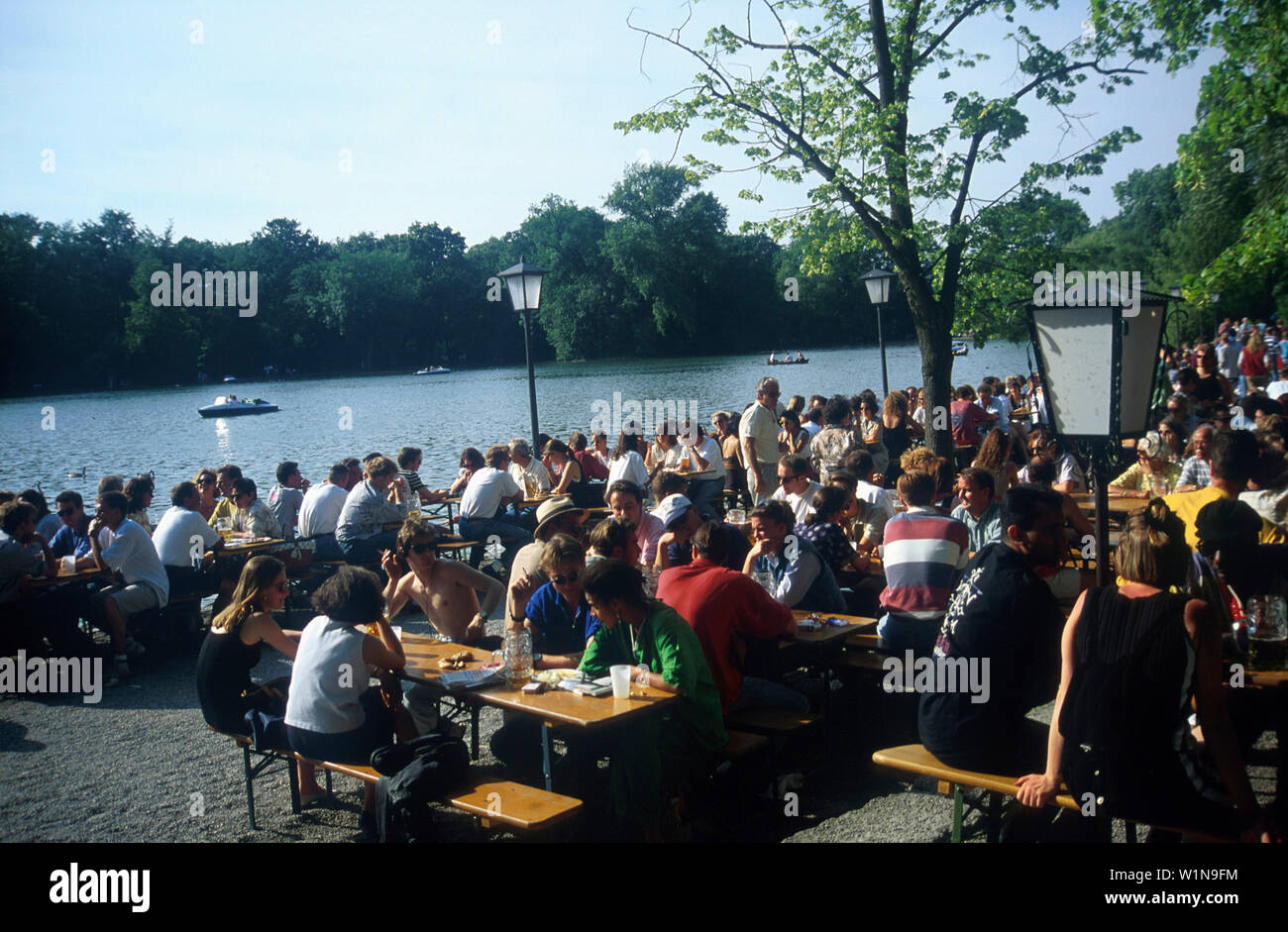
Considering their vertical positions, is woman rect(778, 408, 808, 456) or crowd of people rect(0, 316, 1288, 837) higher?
woman rect(778, 408, 808, 456)

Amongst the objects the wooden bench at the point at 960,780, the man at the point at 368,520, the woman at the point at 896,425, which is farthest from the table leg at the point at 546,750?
the woman at the point at 896,425

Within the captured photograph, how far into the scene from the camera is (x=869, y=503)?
7.66 meters

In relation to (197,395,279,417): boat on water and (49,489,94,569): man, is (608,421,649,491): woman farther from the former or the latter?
(197,395,279,417): boat on water

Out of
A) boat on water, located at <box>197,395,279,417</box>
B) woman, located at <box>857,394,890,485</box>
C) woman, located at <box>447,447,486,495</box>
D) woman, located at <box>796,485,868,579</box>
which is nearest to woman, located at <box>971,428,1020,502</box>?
woman, located at <box>857,394,890,485</box>

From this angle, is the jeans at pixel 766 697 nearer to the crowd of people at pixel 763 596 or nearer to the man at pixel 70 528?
the crowd of people at pixel 763 596

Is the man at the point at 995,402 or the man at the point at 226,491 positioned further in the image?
the man at the point at 995,402

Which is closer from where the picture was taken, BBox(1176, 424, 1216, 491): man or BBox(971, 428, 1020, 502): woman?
BBox(1176, 424, 1216, 491): man

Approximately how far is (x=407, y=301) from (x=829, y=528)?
246ft

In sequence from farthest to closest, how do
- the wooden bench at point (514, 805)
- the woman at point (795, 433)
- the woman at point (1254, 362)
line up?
the woman at point (1254, 362) < the woman at point (795, 433) < the wooden bench at point (514, 805)

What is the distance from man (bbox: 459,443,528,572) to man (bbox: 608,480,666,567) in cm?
337

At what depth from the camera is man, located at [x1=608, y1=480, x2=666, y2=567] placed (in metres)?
6.93

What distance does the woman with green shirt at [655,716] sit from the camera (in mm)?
4391

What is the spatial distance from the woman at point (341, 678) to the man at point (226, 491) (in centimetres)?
616

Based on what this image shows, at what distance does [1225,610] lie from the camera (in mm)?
4383
